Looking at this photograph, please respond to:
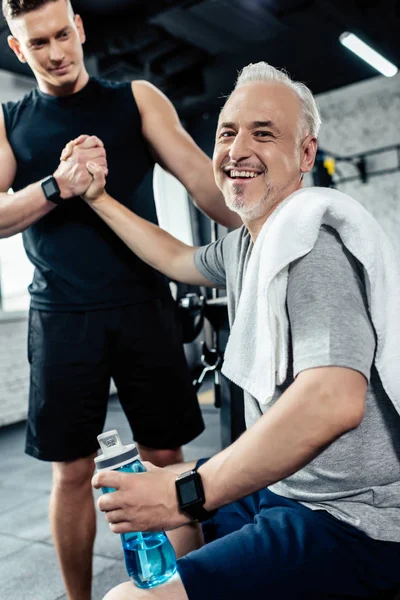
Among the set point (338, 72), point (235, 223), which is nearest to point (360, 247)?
point (235, 223)

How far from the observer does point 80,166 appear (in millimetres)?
1326

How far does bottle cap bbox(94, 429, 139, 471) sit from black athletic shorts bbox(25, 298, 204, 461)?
0.65 m

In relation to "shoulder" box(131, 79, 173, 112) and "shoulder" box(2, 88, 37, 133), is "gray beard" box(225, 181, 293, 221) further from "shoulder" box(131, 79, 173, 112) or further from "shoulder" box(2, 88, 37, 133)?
"shoulder" box(2, 88, 37, 133)

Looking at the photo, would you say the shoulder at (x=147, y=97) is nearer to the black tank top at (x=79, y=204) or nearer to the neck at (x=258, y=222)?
the black tank top at (x=79, y=204)

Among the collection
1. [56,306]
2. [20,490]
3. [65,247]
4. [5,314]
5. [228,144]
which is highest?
[228,144]

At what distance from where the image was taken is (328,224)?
833 millimetres

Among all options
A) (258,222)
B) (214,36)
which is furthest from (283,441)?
(214,36)

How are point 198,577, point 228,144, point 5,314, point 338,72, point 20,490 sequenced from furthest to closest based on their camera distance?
1. point 338,72
2. point 5,314
3. point 20,490
4. point 228,144
5. point 198,577

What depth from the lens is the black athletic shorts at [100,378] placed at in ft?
4.70

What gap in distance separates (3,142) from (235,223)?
0.69 m

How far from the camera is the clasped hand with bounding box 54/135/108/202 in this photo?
133 centimetres

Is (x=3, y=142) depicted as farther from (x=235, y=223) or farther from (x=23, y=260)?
(x=23, y=260)

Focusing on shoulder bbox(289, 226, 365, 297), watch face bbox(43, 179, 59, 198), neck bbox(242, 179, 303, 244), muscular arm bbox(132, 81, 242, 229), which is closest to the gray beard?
neck bbox(242, 179, 303, 244)

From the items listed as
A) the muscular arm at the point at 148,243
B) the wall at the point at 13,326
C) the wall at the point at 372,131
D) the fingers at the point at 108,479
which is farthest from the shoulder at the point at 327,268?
the wall at the point at 372,131
